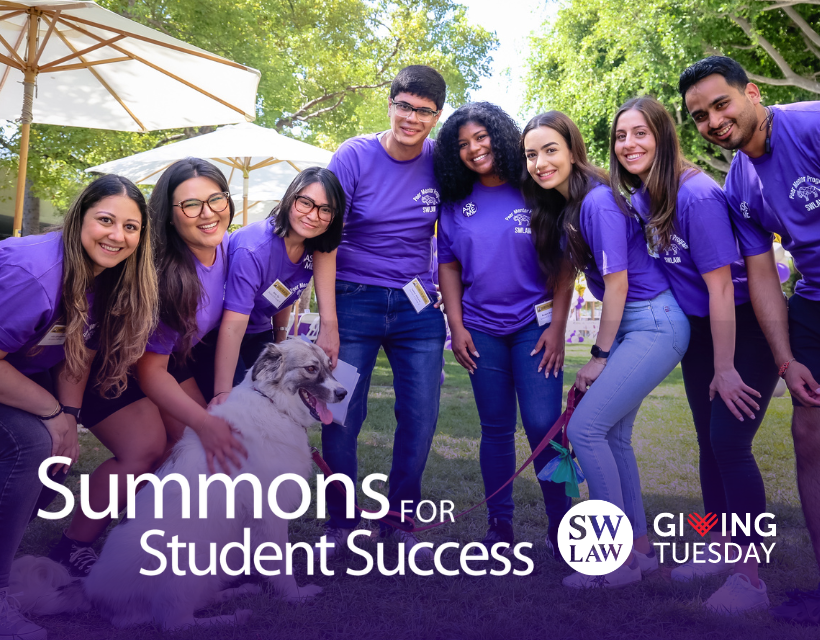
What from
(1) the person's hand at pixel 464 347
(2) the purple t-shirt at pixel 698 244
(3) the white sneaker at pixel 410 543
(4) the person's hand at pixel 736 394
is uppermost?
(2) the purple t-shirt at pixel 698 244

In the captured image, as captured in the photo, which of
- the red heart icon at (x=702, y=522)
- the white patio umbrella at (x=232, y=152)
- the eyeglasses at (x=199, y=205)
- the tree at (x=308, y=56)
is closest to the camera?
the eyeglasses at (x=199, y=205)

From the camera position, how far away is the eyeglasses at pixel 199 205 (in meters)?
2.91

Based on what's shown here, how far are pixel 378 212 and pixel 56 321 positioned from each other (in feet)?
5.47

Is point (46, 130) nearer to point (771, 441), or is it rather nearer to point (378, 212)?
point (378, 212)

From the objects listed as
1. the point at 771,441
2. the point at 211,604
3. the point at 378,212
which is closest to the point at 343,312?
the point at 378,212

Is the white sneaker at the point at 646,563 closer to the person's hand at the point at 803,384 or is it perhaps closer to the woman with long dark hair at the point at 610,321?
the woman with long dark hair at the point at 610,321

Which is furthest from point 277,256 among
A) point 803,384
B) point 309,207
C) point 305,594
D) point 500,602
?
point 803,384

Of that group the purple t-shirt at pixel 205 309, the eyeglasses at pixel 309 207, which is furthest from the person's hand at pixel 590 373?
the purple t-shirt at pixel 205 309

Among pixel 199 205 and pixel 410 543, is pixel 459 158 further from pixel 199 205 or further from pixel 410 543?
pixel 410 543

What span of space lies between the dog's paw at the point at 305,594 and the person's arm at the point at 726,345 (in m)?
2.13

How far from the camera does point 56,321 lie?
2.47 m

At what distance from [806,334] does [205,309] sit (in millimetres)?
2841

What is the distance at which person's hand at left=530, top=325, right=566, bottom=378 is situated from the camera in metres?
3.16

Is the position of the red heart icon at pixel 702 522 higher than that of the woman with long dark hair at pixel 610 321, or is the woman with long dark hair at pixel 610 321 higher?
the woman with long dark hair at pixel 610 321
